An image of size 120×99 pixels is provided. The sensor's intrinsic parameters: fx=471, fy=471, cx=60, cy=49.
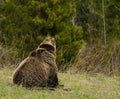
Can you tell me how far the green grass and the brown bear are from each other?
0.59ft

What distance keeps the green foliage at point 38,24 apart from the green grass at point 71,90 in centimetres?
571

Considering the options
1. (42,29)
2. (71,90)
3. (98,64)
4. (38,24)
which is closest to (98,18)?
(42,29)

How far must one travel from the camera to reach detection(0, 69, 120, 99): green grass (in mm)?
8539

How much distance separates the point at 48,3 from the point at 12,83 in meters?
8.14

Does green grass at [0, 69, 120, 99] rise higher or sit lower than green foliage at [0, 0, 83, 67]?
lower

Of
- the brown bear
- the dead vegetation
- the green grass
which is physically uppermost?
the brown bear

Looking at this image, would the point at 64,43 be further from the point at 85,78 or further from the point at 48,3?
the point at 85,78

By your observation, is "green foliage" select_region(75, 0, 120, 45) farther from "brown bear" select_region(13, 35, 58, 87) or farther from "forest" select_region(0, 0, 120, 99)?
"brown bear" select_region(13, 35, 58, 87)

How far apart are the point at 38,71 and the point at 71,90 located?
771mm

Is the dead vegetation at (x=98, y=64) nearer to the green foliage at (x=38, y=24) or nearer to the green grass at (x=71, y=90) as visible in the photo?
the green foliage at (x=38, y=24)

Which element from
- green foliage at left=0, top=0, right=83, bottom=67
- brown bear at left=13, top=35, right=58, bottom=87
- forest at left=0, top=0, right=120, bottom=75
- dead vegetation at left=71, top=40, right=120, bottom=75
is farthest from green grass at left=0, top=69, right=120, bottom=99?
green foliage at left=0, top=0, right=83, bottom=67

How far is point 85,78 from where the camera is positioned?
11242 millimetres

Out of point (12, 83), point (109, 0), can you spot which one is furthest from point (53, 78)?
point (109, 0)

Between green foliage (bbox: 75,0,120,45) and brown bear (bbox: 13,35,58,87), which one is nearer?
brown bear (bbox: 13,35,58,87)
